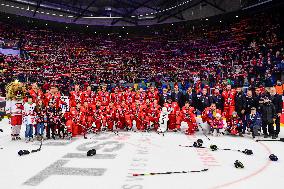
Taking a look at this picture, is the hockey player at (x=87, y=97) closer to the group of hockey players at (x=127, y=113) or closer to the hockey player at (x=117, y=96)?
the group of hockey players at (x=127, y=113)

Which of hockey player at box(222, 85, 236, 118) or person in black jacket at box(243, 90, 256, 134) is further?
hockey player at box(222, 85, 236, 118)

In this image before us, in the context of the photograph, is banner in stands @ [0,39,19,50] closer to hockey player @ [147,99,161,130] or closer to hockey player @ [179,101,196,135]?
hockey player @ [147,99,161,130]

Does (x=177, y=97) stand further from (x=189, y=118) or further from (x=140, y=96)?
(x=189, y=118)

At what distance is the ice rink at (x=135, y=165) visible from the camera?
4.62 metres

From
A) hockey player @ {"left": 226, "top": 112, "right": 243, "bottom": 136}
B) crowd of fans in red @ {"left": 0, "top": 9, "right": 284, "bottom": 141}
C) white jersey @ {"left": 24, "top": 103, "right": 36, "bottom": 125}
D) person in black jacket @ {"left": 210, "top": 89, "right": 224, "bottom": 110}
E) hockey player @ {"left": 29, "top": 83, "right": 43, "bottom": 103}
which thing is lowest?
hockey player @ {"left": 226, "top": 112, "right": 243, "bottom": 136}

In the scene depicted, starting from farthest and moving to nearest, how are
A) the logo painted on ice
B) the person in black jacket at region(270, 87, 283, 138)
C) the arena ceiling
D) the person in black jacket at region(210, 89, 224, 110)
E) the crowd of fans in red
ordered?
the arena ceiling → the crowd of fans in red → the person in black jacket at region(210, 89, 224, 110) → the person in black jacket at region(270, 87, 283, 138) → the logo painted on ice

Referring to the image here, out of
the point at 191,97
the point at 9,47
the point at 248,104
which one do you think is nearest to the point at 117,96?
the point at 191,97

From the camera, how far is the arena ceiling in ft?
71.3

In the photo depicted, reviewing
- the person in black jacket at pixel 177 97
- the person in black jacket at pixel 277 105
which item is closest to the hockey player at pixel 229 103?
the person in black jacket at pixel 277 105

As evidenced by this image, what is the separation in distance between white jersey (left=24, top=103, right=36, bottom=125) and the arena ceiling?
14.1 m

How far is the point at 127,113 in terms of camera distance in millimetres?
11008

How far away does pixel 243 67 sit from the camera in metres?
19.4

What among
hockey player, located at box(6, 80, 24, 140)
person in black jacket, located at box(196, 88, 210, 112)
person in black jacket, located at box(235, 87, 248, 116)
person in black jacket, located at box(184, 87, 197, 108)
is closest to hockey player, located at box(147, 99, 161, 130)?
person in black jacket, located at box(196, 88, 210, 112)

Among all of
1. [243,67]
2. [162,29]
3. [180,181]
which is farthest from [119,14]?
[180,181]
